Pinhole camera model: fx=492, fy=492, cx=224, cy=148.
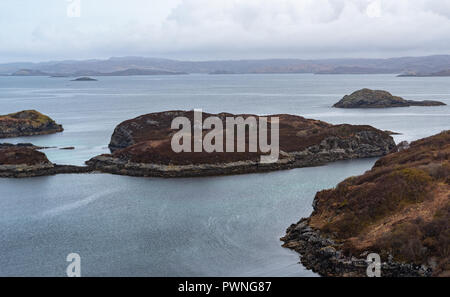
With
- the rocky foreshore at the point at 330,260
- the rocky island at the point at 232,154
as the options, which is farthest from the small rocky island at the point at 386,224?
the rocky island at the point at 232,154

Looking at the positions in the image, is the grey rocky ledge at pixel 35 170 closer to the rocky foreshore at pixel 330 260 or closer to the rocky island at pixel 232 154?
the rocky island at pixel 232 154

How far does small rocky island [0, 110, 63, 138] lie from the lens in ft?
410

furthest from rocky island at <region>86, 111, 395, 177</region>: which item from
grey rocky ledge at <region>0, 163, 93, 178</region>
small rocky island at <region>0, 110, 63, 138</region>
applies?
small rocky island at <region>0, 110, 63, 138</region>

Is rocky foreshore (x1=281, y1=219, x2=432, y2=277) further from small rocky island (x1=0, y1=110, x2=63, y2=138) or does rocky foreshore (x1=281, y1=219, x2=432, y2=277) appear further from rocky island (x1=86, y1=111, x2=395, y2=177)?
small rocky island (x1=0, y1=110, x2=63, y2=138)

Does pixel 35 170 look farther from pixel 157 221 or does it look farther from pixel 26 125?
pixel 26 125

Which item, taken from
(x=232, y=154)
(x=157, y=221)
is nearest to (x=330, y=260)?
(x=157, y=221)

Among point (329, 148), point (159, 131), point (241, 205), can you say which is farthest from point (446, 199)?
point (159, 131)

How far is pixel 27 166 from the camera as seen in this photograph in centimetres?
8038

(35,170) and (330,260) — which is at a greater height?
(330,260)

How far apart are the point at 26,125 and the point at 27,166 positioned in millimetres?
53116

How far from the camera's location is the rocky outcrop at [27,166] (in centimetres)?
7906

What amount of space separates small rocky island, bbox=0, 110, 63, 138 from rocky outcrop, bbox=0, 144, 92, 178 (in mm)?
42606

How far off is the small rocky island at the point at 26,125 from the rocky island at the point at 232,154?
34029 millimetres

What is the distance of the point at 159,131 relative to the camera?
10788cm
